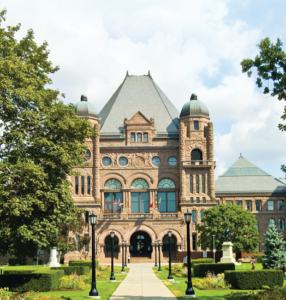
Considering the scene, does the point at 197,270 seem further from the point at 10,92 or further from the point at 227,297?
the point at 10,92

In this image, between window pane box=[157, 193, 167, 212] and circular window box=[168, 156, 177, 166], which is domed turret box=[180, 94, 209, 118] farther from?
window pane box=[157, 193, 167, 212]

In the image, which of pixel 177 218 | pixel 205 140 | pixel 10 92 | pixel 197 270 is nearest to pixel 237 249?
pixel 177 218

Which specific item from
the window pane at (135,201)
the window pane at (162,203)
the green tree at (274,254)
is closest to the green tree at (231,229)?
the window pane at (162,203)

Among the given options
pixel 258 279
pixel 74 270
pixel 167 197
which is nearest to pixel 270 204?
pixel 167 197

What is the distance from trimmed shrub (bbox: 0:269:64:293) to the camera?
29.1 metres

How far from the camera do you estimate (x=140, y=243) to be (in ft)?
275

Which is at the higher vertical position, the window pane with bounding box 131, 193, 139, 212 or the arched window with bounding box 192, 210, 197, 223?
the window pane with bounding box 131, 193, 139, 212

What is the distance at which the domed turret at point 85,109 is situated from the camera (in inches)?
3339

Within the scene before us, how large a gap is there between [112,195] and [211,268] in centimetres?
4674

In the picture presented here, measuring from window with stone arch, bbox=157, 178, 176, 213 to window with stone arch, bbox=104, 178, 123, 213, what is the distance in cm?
689

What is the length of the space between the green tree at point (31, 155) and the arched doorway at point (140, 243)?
52.4 m

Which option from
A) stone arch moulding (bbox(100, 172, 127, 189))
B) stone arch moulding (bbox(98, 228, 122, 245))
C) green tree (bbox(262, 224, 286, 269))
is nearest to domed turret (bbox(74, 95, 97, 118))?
stone arch moulding (bbox(100, 172, 127, 189))

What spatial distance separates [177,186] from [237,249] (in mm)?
19003

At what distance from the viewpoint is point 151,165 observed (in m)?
84.5
